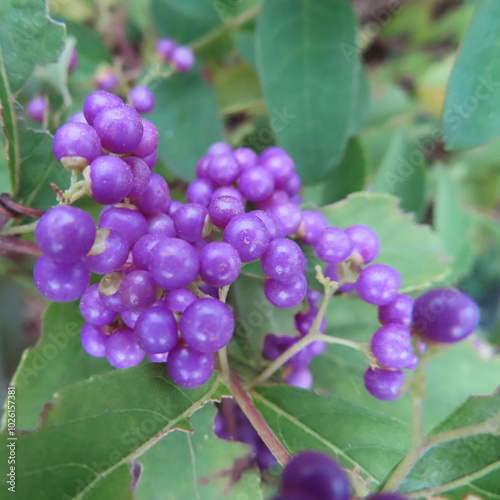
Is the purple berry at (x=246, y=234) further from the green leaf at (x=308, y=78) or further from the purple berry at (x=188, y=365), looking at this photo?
the green leaf at (x=308, y=78)

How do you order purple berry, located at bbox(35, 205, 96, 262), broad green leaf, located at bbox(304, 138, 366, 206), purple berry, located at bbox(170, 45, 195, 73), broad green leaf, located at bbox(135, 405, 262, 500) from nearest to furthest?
1. purple berry, located at bbox(35, 205, 96, 262)
2. broad green leaf, located at bbox(135, 405, 262, 500)
3. broad green leaf, located at bbox(304, 138, 366, 206)
4. purple berry, located at bbox(170, 45, 195, 73)

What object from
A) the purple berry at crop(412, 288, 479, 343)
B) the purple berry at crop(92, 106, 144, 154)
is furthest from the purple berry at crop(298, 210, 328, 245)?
the purple berry at crop(92, 106, 144, 154)

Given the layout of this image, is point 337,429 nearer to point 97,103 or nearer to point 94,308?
point 94,308

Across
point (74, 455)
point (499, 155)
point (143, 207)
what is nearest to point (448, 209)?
point (499, 155)

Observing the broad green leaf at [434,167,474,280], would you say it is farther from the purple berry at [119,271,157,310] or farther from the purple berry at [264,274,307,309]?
the purple berry at [119,271,157,310]

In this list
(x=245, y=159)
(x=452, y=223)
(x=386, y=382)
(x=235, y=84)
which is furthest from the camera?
(x=452, y=223)

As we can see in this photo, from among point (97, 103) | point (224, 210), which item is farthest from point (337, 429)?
point (97, 103)

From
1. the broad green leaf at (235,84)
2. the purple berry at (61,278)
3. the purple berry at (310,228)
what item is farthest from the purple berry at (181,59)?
the purple berry at (61,278)
